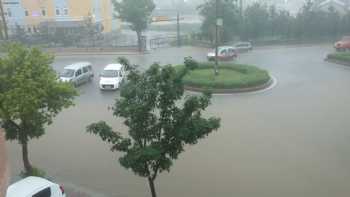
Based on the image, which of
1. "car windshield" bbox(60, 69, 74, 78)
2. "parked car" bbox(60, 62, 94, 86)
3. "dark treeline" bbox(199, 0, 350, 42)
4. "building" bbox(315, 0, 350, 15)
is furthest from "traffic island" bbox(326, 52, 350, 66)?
"building" bbox(315, 0, 350, 15)

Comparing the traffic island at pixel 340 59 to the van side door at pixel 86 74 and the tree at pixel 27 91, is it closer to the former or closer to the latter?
the van side door at pixel 86 74

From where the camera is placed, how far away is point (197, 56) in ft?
116

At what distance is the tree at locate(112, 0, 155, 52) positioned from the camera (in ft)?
122

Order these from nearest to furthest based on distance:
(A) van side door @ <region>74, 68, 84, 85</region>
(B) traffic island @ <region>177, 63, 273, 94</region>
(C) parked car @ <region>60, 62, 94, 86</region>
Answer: (B) traffic island @ <region>177, 63, 273, 94</region>
(C) parked car @ <region>60, 62, 94, 86</region>
(A) van side door @ <region>74, 68, 84, 85</region>

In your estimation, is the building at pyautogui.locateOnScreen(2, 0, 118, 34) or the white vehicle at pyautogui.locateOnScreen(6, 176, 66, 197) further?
the building at pyautogui.locateOnScreen(2, 0, 118, 34)

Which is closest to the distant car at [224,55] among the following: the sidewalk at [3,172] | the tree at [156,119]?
the tree at [156,119]

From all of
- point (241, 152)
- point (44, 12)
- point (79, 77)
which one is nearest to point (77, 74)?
point (79, 77)

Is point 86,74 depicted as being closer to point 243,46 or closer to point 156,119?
point 156,119

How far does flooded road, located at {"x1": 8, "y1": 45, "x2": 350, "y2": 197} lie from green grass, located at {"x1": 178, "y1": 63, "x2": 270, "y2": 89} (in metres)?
1.08

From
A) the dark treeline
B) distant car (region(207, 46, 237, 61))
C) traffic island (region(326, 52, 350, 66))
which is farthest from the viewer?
the dark treeline

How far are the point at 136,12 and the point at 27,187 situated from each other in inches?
1167

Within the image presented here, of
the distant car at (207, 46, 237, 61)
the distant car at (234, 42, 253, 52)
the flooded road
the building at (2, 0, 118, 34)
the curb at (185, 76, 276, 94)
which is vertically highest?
the building at (2, 0, 118, 34)

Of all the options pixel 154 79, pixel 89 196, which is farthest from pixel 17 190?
pixel 154 79

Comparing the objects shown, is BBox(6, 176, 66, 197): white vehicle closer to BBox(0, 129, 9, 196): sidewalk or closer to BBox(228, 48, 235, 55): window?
BBox(0, 129, 9, 196): sidewalk
